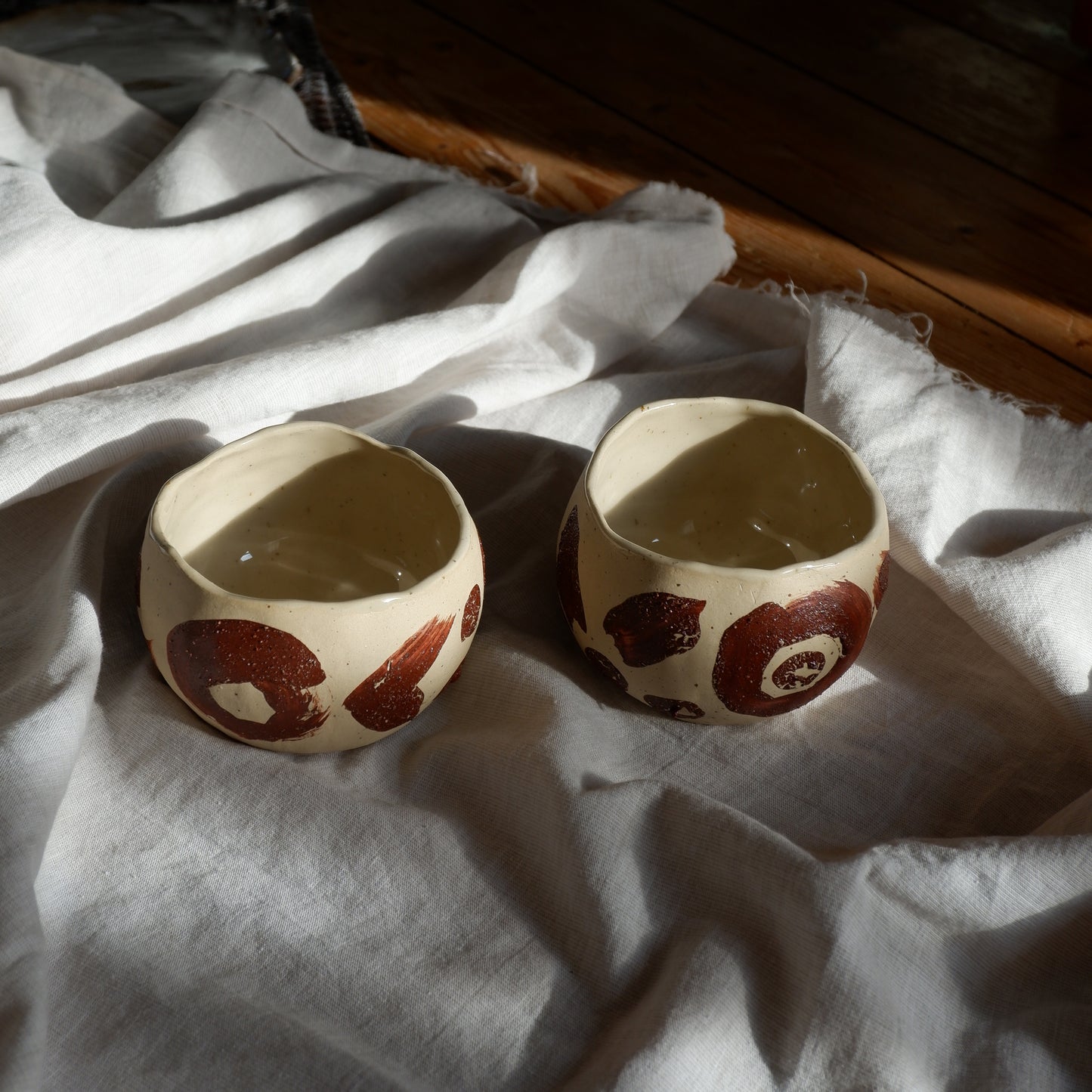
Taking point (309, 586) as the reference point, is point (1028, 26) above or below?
above

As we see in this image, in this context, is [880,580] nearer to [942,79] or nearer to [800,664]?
[800,664]

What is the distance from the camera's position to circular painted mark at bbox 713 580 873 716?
54cm

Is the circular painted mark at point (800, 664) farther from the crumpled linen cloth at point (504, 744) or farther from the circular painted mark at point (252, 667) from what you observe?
the circular painted mark at point (252, 667)

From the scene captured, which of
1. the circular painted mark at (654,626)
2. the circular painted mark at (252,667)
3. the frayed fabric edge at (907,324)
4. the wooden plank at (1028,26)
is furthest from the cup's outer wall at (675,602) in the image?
the wooden plank at (1028,26)

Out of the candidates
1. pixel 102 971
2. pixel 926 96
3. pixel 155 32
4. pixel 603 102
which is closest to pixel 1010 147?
pixel 926 96

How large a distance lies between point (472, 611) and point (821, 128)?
0.66 meters

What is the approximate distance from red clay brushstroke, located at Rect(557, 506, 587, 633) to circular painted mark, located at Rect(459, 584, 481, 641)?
45mm

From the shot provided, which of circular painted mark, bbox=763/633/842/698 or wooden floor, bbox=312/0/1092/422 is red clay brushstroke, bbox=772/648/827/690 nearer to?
circular painted mark, bbox=763/633/842/698

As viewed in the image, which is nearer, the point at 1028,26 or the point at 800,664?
the point at 800,664

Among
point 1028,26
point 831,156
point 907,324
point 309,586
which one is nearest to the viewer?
point 309,586

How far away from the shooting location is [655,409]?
2.09 ft

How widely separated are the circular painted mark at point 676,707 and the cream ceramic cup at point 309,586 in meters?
0.09

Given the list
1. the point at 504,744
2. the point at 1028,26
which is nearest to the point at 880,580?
the point at 504,744

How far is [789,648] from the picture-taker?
1.79 ft
